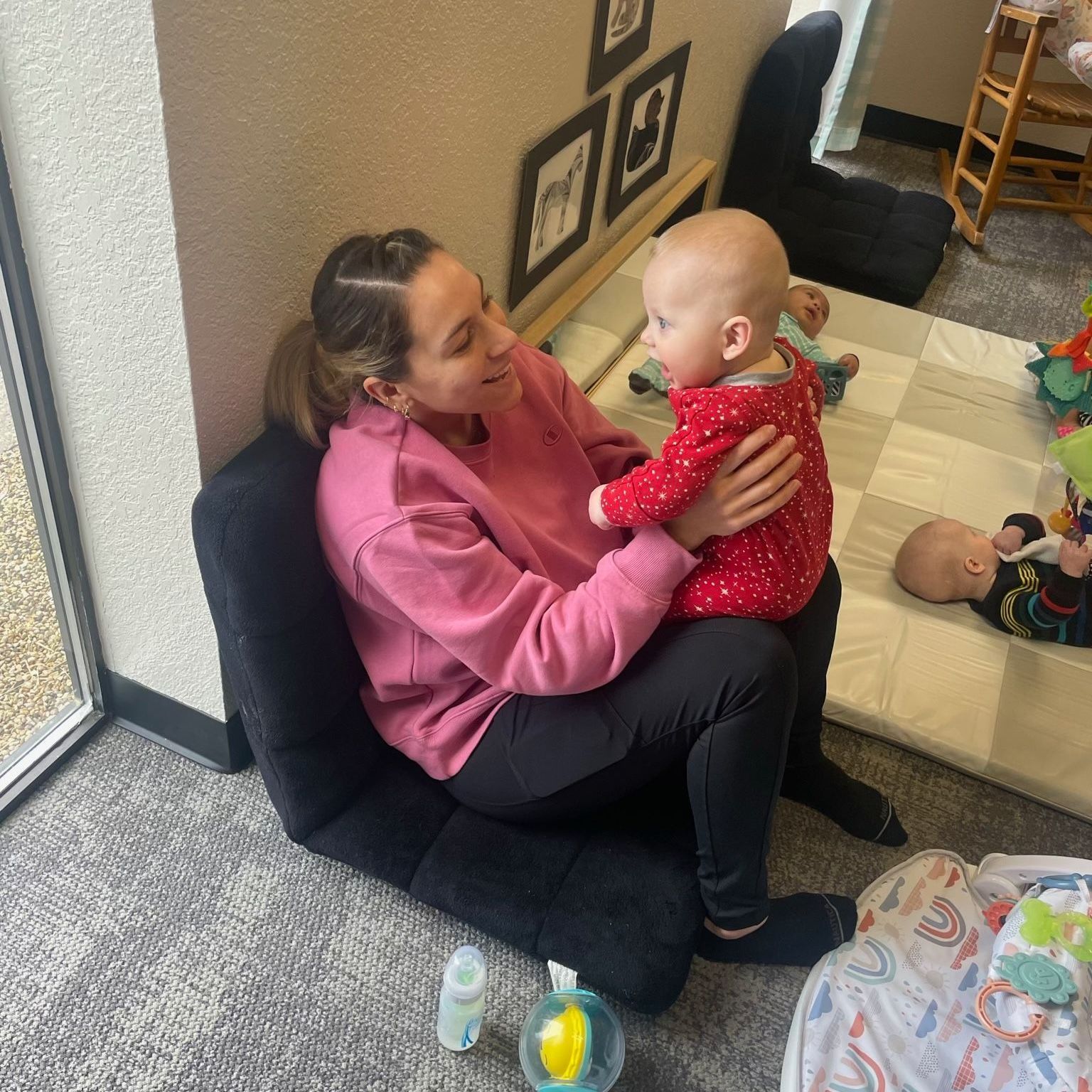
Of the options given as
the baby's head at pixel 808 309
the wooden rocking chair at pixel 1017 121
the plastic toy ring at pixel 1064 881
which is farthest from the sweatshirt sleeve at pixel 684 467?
the wooden rocking chair at pixel 1017 121

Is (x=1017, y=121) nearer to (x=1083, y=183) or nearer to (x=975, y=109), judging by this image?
(x=975, y=109)

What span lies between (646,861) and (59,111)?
1.10m

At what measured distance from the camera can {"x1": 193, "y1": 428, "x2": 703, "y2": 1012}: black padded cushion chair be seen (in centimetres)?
123

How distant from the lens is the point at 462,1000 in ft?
4.17

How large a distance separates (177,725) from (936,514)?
1.50 metres

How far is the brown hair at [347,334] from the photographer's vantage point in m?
1.18

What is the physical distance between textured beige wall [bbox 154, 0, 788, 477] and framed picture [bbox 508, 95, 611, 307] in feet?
0.10

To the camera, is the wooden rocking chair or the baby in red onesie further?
the wooden rocking chair

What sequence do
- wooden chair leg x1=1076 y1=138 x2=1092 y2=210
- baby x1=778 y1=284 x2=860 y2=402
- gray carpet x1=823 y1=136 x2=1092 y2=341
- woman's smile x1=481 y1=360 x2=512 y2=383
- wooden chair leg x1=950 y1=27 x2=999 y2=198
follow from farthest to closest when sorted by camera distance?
wooden chair leg x1=1076 y1=138 x2=1092 y2=210 → wooden chair leg x1=950 y1=27 x2=999 y2=198 → gray carpet x1=823 y1=136 x2=1092 y2=341 → baby x1=778 y1=284 x2=860 y2=402 → woman's smile x1=481 y1=360 x2=512 y2=383

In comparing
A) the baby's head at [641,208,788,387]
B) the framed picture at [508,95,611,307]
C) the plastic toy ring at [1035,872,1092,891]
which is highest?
the baby's head at [641,208,788,387]

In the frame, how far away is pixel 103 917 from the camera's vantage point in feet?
4.64

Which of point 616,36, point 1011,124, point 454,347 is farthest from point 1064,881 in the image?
point 1011,124

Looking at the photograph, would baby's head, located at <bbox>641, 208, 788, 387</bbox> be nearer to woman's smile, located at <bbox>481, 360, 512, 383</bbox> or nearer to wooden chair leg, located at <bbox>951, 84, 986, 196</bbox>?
woman's smile, located at <bbox>481, 360, 512, 383</bbox>

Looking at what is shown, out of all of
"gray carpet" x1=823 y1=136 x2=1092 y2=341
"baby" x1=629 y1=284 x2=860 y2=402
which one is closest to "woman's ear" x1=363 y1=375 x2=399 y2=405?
"baby" x1=629 y1=284 x2=860 y2=402
